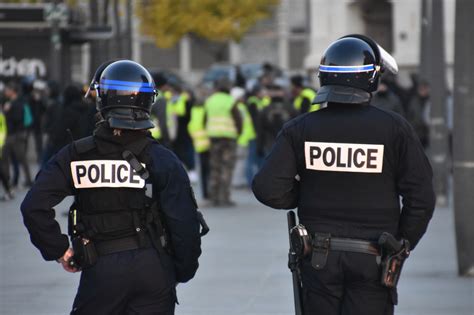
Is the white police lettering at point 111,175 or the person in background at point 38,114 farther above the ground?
the white police lettering at point 111,175

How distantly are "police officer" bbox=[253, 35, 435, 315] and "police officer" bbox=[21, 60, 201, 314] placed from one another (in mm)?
487

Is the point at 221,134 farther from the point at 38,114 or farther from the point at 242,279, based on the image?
the point at 38,114

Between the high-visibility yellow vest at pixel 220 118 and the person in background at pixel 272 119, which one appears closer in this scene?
the high-visibility yellow vest at pixel 220 118

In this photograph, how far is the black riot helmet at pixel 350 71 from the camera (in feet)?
19.7

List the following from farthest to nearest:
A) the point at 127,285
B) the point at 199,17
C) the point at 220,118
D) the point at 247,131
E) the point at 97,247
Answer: the point at 199,17 < the point at 247,131 < the point at 220,118 < the point at 97,247 < the point at 127,285

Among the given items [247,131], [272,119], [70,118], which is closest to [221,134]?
[272,119]

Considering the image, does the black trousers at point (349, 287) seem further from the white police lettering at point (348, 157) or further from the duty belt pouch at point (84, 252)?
the duty belt pouch at point (84, 252)

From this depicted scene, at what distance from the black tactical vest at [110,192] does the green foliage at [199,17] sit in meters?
51.7

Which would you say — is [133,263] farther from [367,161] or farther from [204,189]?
[204,189]

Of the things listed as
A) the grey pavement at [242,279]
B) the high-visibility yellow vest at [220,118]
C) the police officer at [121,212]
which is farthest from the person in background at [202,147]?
the police officer at [121,212]

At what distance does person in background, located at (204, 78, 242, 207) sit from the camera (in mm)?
18094

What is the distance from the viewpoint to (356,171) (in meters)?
5.94

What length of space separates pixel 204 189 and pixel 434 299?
367 inches

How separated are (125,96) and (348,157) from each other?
3.49 ft
